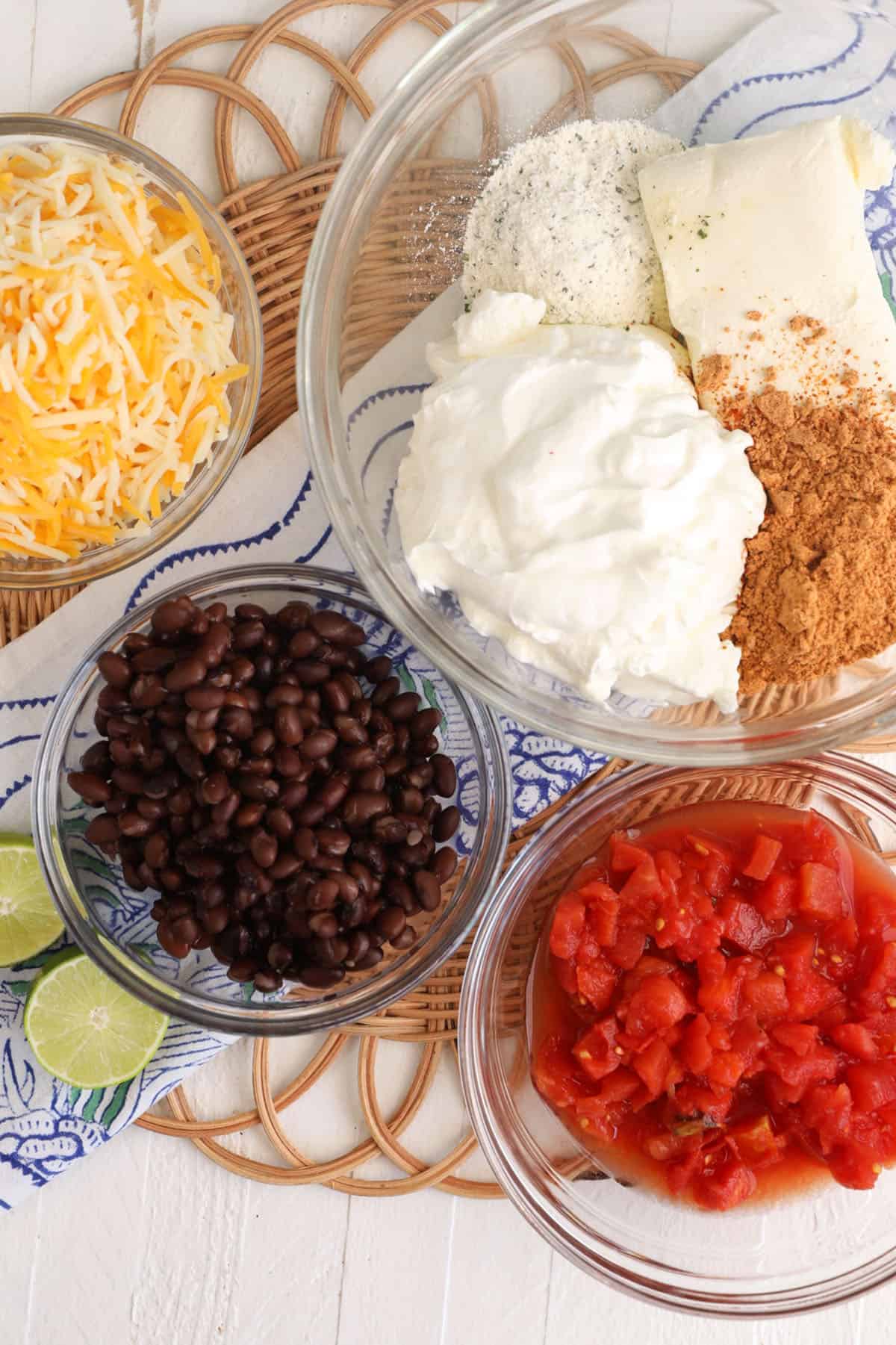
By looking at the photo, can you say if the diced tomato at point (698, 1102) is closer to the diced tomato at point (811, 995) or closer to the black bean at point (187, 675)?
the diced tomato at point (811, 995)

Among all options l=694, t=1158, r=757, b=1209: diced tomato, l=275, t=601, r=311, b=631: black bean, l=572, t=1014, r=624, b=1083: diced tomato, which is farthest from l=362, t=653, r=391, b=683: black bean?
l=694, t=1158, r=757, b=1209: diced tomato

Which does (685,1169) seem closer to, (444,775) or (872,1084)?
(872,1084)

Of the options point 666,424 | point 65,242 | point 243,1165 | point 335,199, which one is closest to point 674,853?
point 666,424

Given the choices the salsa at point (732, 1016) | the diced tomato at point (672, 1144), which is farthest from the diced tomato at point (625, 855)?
the diced tomato at point (672, 1144)

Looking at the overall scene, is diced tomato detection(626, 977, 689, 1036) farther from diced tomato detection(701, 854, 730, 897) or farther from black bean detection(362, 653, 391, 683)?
black bean detection(362, 653, 391, 683)

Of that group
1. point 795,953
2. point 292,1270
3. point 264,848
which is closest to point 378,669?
point 264,848
